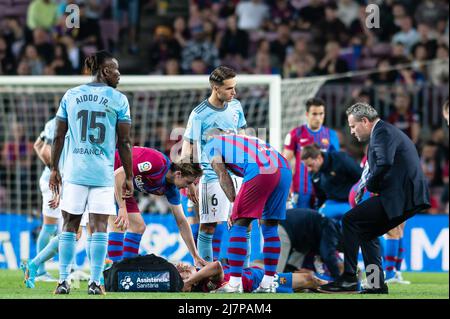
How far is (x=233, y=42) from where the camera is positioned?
1914cm

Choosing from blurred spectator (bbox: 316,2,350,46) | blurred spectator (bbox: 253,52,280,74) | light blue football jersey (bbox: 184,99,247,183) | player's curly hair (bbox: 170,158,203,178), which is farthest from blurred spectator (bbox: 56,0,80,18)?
player's curly hair (bbox: 170,158,203,178)

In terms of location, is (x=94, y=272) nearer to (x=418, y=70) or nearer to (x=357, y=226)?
(x=357, y=226)

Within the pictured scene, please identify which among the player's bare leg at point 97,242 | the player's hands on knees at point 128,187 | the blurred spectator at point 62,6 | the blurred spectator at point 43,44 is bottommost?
the player's bare leg at point 97,242

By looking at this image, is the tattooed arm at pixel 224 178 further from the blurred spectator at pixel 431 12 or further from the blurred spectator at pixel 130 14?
the blurred spectator at pixel 130 14

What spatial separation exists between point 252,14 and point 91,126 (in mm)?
11423

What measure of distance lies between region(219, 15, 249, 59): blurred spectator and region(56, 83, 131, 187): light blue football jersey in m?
10.3

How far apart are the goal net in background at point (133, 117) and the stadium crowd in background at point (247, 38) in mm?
963

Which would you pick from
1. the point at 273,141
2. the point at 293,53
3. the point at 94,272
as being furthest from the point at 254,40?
the point at 94,272

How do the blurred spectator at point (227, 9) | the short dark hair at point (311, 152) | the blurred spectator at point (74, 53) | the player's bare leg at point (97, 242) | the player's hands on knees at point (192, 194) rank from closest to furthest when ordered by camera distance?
the player's bare leg at point (97, 242) < the player's hands on knees at point (192, 194) < the short dark hair at point (311, 152) < the blurred spectator at point (74, 53) < the blurred spectator at point (227, 9)

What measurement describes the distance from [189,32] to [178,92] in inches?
107

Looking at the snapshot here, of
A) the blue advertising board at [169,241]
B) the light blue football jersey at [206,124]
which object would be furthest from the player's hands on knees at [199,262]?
the blue advertising board at [169,241]

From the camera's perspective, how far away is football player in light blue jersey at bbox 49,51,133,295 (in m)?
8.75

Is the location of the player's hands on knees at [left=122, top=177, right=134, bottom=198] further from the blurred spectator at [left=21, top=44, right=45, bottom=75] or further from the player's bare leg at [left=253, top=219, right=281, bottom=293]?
the blurred spectator at [left=21, top=44, right=45, bottom=75]

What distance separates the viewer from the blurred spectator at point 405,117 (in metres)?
16.4
